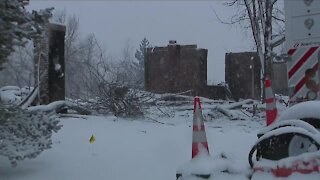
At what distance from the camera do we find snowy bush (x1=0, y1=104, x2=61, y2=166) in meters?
5.76

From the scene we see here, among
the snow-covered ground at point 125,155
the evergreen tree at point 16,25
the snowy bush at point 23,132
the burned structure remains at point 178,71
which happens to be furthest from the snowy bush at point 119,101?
the burned structure remains at point 178,71

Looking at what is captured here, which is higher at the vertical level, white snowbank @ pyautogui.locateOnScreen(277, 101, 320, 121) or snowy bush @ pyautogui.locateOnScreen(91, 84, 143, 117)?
white snowbank @ pyautogui.locateOnScreen(277, 101, 320, 121)

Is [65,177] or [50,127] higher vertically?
[50,127]

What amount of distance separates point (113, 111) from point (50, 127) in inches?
250

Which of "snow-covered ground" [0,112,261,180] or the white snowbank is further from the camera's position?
"snow-covered ground" [0,112,261,180]

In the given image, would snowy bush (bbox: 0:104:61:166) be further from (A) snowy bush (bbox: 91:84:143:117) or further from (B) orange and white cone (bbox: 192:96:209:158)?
(A) snowy bush (bbox: 91:84:143:117)

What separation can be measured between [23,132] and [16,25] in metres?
1.33

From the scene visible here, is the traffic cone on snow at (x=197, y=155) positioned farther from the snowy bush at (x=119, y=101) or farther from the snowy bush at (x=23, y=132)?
the snowy bush at (x=119, y=101)

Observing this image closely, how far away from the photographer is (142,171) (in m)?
6.23

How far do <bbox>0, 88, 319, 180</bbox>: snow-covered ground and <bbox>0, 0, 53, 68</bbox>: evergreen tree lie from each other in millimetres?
1532

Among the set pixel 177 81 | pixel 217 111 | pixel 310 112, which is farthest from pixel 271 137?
pixel 177 81

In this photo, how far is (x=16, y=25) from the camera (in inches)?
243

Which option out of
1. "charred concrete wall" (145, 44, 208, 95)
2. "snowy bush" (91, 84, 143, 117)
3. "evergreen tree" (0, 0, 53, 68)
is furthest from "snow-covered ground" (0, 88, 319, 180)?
"charred concrete wall" (145, 44, 208, 95)

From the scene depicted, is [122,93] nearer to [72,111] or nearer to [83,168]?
[72,111]
